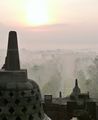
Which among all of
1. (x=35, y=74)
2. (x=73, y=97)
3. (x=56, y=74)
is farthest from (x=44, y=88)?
(x=73, y=97)

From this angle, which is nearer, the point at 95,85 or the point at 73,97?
the point at 73,97

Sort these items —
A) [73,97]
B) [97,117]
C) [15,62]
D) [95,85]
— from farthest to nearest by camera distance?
[95,85]
[73,97]
[97,117]
[15,62]

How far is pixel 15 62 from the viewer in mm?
6773

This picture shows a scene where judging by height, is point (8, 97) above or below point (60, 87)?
above

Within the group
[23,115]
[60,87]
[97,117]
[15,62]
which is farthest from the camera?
[60,87]

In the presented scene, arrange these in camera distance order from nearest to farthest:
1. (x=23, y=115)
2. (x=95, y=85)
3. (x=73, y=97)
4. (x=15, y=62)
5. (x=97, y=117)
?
1. (x=23, y=115)
2. (x=15, y=62)
3. (x=97, y=117)
4. (x=73, y=97)
5. (x=95, y=85)

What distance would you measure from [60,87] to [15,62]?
67.4 m

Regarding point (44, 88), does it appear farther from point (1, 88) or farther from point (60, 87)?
point (1, 88)

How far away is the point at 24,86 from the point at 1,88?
1.41ft

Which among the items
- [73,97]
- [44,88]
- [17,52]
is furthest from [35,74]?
[17,52]

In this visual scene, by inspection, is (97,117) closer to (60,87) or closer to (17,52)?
(17,52)

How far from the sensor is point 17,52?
6930 mm

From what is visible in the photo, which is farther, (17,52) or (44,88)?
(44,88)

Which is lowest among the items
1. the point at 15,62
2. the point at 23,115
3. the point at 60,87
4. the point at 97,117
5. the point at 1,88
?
the point at 60,87
